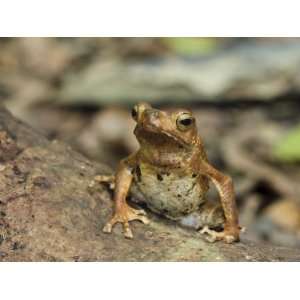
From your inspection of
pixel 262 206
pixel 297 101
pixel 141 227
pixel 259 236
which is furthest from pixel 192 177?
pixel 297 101

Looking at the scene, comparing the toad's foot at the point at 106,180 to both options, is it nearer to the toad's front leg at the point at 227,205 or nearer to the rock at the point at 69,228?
the rock at the point at 69,228

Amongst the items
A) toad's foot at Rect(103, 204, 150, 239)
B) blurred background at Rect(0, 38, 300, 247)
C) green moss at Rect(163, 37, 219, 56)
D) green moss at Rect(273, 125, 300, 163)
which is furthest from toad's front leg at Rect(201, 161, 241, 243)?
green moss at Rect(163, 37, 219, 56)

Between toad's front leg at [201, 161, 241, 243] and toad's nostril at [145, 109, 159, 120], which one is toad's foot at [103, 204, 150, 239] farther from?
toad's nostril at [145, 109, 159, 120]

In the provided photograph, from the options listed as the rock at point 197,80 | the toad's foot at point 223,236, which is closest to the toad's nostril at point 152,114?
the toad's foot at point 223,236

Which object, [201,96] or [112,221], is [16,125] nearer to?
[112,221]

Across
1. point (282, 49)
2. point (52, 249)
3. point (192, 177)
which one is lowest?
point (52, 249)

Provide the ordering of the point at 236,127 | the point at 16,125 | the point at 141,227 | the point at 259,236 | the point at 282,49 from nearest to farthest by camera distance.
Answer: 1. the point at 141,227
2. the point at 16,125
3. the point at 259,236
4. the point at 236,127
5. the point at 282,49
